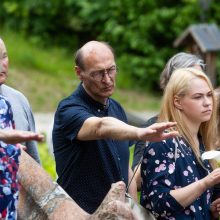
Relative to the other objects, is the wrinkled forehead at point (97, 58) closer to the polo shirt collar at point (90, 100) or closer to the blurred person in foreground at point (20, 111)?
the polo shirt collar at point (90, 100)

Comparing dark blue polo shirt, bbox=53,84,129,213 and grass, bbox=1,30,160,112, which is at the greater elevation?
dark blue polo shirt, bbox=53,84,129,213

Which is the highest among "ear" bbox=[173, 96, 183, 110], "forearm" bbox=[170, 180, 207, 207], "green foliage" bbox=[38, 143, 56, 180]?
"ear" bbox=[173, 96, 183, 110]

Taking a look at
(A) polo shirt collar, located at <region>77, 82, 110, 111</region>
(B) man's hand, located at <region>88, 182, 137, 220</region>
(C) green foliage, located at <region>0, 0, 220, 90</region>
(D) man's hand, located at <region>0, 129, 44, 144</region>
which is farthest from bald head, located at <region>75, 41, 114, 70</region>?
(C) green foliage, located at <region>0, 0, 220, 90</region>

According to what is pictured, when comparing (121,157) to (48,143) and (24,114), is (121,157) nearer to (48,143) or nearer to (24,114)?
(24,114)

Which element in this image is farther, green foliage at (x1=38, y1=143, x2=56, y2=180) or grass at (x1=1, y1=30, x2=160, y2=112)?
grass at (x1=1, y1=30, x2=160, y2=112)

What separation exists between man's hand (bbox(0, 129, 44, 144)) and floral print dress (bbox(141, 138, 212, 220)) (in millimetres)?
1186

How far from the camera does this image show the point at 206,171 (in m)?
4.44

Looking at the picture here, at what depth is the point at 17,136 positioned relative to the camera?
127 inches

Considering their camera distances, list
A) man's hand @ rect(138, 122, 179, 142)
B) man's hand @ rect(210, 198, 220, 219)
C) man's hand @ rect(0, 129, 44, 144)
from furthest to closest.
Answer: man's hand @ rect(210, 198, 220, 219), man's hand @ rect(138, 122, 179, 142), man's hand @ rect(0, 129, 44, 144)

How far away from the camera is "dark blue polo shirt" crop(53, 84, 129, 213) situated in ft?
14.0

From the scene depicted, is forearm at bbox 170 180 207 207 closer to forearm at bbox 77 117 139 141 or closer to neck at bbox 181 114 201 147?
neck at bbox 181 114 201 147

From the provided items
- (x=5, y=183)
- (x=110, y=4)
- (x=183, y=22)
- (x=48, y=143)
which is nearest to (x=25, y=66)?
(x=110, y=4)

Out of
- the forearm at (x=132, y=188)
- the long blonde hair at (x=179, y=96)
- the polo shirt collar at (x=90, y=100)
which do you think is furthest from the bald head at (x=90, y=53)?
the forearm at (x=132, y=188)

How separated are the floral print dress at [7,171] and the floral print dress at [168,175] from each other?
918mm
